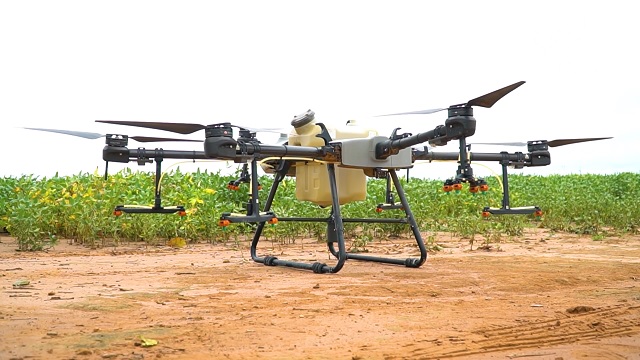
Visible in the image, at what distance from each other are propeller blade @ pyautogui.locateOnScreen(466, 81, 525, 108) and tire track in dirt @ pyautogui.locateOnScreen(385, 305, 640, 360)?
1587 mm

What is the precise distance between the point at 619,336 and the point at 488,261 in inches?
133

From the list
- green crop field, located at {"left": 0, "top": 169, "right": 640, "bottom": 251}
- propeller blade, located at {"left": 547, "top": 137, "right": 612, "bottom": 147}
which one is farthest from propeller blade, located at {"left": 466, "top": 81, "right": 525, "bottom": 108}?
green crop field, located at {"left": 0, "top": 169, "right": 640, "bottom": 251}

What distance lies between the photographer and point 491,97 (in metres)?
4.94

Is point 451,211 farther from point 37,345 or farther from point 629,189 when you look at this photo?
point 37,345

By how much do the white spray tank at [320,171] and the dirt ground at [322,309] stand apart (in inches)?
29.2

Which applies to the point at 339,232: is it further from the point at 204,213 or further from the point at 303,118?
the point at 204,213

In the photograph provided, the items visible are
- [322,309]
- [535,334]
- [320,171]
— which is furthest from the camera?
[320,171]

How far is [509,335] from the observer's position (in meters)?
3.71

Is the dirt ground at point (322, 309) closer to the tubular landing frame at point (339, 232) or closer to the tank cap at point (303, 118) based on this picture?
the tubular landing frame at point (339, 232)

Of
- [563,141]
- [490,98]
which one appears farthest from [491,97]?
[563,141]

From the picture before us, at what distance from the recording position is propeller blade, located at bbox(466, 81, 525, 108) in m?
4.82

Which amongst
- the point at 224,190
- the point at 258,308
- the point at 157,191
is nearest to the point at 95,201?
the point at 224,190

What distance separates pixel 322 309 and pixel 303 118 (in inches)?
96.8

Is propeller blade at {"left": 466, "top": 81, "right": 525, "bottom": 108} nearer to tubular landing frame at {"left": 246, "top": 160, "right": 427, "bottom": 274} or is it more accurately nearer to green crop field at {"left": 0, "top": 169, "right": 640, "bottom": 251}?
tubular landing frame at {"left": 246, "top": 160, "right": 427, "bottom": 274}
